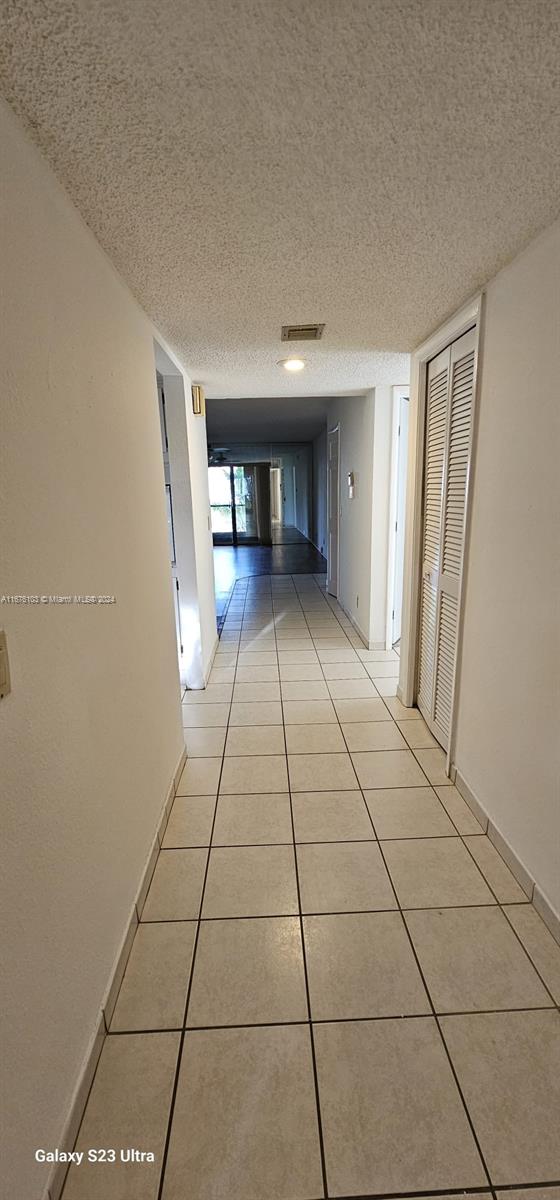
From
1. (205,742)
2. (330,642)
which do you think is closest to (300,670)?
(330,642)

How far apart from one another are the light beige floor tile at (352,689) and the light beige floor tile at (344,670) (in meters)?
0.08

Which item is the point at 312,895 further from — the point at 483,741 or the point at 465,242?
the point at 465,242

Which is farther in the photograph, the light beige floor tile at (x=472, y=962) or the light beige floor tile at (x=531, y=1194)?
the light beige floor tile at (x=472, y=962)

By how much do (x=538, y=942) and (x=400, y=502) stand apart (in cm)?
322

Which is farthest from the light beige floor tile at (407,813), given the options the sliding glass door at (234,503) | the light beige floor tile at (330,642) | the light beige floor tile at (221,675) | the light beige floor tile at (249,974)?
the sliding glass door at (234,503)

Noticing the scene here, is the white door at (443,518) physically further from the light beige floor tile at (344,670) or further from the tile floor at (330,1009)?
the light beige floor tile at (344,670)

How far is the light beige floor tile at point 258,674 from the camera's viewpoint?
3.57 metres

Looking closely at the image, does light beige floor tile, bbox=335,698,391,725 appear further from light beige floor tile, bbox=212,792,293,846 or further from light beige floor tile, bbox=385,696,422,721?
light beige floor tile, bbox=212,792,293,846

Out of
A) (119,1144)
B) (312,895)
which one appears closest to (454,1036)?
(312,895)

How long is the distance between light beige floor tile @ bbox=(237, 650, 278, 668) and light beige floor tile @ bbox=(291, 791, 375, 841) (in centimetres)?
Answer: 174

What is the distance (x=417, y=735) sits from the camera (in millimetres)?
2715

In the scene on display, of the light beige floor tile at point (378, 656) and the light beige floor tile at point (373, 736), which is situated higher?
the light beige floor tile at point (378, 656)

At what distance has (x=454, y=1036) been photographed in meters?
1.23

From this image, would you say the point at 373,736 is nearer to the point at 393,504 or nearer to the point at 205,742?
the point at 205,742
